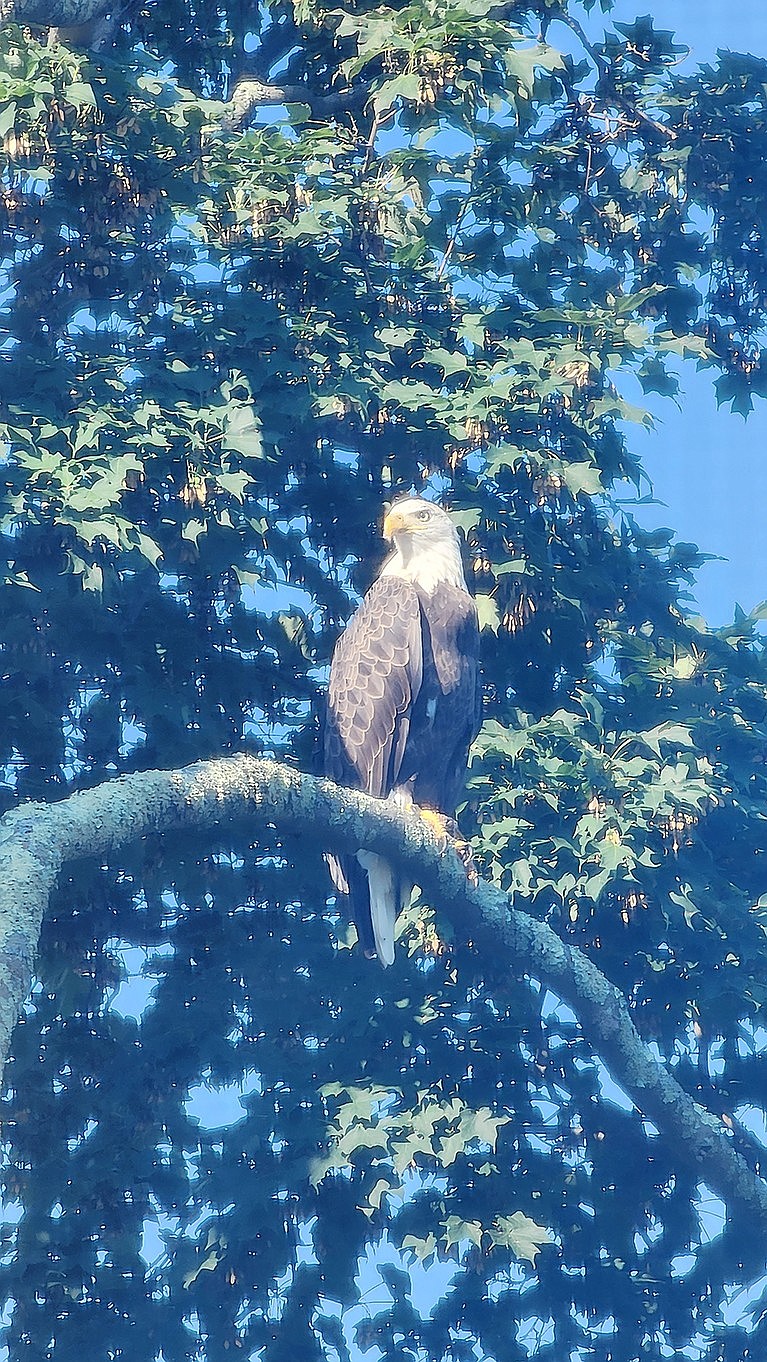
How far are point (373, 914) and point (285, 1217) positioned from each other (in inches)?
54.1

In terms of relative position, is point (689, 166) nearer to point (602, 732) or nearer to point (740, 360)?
point (740, 360)

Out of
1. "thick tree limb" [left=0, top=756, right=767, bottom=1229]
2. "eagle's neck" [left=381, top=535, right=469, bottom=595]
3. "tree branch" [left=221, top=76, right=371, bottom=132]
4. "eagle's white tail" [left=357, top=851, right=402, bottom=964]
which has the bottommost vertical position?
"thick tree limb" [left=0, top=756, right=767, bottom=1229]

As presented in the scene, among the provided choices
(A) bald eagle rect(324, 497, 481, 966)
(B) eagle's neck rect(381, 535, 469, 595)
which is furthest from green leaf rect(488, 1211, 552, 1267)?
(B) eagle's neck rect(381, 535, 469, 595)

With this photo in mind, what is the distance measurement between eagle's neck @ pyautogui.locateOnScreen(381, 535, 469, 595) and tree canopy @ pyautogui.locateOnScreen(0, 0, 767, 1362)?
0.59 feet

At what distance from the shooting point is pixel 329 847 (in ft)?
20.9

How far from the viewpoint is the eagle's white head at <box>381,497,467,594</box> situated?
8234mm

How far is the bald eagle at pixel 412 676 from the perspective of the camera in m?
8.17

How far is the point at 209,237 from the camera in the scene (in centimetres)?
793

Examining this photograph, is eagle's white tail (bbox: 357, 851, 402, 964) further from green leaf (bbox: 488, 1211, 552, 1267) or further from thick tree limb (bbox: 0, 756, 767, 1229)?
green leaf (bbox: 488, 1211, 552, 1267)

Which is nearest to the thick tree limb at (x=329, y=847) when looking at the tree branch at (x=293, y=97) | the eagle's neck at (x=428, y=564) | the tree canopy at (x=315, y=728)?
the tree canopy at (x=315, y=728)

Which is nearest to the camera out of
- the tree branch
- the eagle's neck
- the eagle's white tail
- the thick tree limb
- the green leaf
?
the thick tree limb

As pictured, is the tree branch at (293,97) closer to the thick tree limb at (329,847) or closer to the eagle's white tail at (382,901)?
the eagle's white tail at (382,901)

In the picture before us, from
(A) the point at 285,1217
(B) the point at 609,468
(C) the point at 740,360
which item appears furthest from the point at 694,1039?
(C) the point at 740,360

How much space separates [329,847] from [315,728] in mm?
2136
